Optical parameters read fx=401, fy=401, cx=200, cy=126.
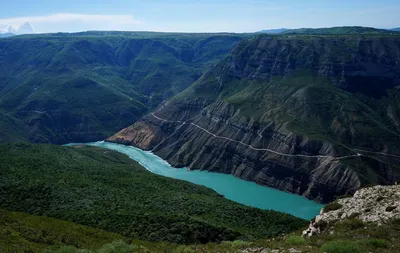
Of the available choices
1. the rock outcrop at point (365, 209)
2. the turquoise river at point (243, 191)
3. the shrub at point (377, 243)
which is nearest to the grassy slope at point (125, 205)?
the rock outcrop at point (365, 209)

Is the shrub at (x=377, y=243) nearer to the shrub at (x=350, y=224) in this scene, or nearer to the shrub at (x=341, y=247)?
the shrub at (x=341, y=247)

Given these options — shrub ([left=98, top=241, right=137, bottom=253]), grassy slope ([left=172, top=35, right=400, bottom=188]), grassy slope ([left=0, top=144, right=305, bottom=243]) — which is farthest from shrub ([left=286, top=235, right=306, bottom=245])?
grassy slope ([left=172, top=35, right=400, bottom=188])

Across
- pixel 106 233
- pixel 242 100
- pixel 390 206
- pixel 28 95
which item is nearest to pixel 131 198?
pixel 106 233

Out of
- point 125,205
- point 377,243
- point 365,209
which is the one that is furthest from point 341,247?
point 125,205

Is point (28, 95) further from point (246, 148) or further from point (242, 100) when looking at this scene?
point (246, 148)

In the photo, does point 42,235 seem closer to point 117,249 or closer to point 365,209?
point 117,249

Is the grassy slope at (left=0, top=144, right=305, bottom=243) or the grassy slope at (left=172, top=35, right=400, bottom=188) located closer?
the grassy slope at (left=0, top=144, right=305, bottom=243)

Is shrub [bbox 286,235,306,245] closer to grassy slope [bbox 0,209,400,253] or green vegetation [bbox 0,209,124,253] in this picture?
grassy slope [bbox 0,209,400,253]
